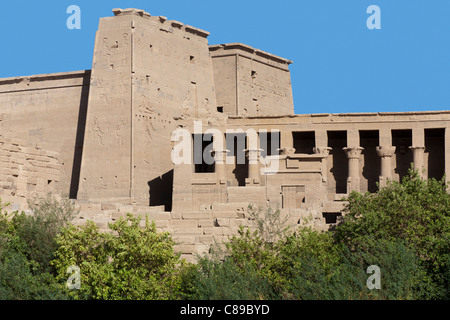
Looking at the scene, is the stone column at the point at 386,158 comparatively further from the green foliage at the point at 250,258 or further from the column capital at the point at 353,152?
the green foliage at the point at 250,258

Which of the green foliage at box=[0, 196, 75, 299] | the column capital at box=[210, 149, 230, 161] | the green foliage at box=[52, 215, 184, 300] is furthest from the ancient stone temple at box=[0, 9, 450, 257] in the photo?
the green foliage at box=[52, 215, 184, 300]

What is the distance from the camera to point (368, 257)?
3912cm

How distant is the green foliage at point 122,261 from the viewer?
38562 millimetres

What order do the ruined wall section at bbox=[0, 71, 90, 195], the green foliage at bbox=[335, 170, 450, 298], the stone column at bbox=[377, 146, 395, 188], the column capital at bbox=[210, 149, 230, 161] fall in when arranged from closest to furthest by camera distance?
1. the green foliage at bbox=[335, 170, 450, 298]
2. the column capital at bbox=[210, 149, 230, 161]
3. the stone column at bbox=[377, 146, 395, 188]
4. the ruined wall section at bbox=[0, 71, 90, 195]

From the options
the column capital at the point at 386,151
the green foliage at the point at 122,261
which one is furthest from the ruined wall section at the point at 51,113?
the green foliage at the point at 122,261

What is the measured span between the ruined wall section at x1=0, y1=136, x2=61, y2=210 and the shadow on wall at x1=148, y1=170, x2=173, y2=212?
6.50 m

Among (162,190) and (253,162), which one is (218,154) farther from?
(162,190)

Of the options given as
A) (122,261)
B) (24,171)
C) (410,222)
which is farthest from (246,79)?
(122,261)

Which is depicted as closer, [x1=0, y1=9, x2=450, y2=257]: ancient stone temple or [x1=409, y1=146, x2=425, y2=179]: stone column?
[x1=0, y1=9, x2=450, y2=257]: ancient stone temple

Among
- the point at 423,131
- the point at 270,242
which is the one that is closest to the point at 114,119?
the point at 423,131

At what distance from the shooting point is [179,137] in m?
56.1

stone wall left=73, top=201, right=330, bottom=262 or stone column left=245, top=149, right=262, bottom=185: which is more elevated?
stone column left=245, top=149, right=262, bottom=185

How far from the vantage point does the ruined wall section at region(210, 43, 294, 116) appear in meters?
64.6

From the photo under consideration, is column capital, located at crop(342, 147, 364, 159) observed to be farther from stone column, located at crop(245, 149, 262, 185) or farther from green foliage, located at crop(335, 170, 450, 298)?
green foliage, located at crop(335, 170, 450, 298)
